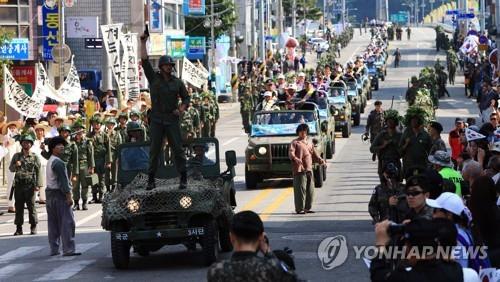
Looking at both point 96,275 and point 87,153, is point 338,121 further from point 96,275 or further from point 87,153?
point 96,275

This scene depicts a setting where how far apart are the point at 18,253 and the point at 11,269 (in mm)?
2201

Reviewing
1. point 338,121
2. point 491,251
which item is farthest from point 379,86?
point 491,251

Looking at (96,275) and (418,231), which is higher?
(418,231)

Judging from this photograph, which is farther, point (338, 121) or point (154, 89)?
point (338, 121)

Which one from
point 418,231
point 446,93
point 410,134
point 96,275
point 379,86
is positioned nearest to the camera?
point 418,231

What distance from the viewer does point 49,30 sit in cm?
5675

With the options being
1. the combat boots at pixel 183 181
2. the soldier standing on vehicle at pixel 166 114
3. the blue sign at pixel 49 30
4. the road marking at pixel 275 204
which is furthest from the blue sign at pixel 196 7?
the combat boots at pixel 183 181

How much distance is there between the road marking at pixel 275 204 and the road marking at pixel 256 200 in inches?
12.2

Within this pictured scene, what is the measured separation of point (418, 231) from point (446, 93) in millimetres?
71287

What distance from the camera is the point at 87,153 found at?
30.0m

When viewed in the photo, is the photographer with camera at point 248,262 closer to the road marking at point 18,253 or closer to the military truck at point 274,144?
the road marking at point 18,253

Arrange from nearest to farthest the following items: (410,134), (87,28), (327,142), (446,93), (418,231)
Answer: (418,231) < (410,134) < (327,142) < (87,28) < (446,93)

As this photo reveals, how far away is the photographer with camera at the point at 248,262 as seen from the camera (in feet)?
29.4

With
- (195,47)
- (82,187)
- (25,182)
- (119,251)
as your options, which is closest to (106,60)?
(82,187)
